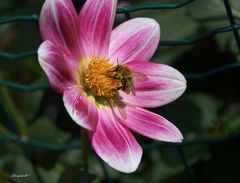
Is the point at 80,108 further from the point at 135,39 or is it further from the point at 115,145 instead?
the point at 135,39

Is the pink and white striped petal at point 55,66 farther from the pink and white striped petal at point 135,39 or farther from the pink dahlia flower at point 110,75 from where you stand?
the pink and white striped petal at point 135,39

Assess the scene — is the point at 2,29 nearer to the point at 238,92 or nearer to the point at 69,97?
the point at 238,92

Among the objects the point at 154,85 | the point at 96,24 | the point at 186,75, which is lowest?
the point at 186,75

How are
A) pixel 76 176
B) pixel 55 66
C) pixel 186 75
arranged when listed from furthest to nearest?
pixel 186 75, pixel 76 176, pixel 55 66

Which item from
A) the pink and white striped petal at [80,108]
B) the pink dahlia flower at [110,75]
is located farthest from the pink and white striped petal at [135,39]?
the pink and white striped petal at [80,108]

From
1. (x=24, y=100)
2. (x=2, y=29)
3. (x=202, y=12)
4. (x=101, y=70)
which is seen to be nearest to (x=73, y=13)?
(x=101, y=70)

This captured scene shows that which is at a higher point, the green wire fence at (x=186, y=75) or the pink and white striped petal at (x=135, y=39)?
the pink and white striped petal at (x=135, y=39)

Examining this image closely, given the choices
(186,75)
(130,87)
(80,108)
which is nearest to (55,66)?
(80,108)
